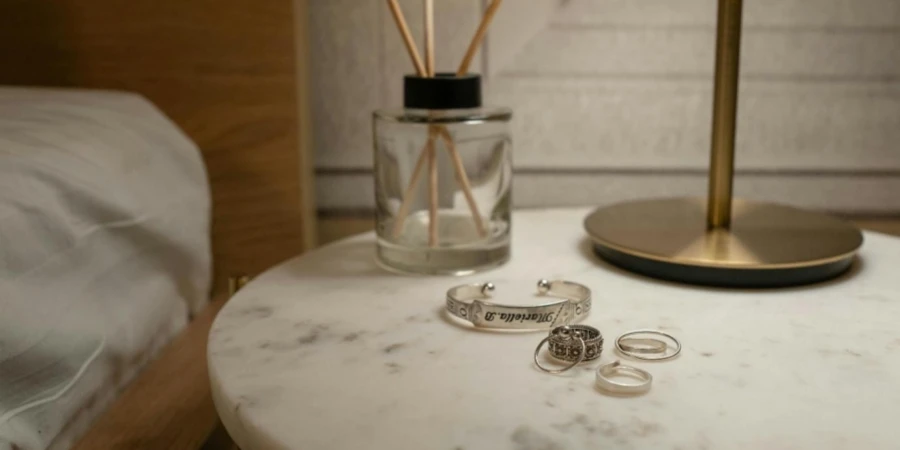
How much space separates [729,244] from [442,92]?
0.78 ft

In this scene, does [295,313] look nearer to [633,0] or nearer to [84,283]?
[84,283]

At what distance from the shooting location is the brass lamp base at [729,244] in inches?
23.6

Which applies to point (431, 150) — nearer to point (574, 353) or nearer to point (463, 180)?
point (463, 180)

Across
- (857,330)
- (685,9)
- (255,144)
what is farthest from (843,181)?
(255,144)

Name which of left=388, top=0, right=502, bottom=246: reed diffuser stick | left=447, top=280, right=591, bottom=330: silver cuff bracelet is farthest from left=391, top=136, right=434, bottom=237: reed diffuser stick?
left=447, top=280, right=591, bottom=330: silver cuff bracelet

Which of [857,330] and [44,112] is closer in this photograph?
[857,330]

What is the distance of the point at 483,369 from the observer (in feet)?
1.53

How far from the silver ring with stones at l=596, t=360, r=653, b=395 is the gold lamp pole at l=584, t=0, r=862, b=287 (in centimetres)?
16

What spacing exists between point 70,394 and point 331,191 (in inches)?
19.5

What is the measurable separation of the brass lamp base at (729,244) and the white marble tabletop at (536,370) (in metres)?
0.01

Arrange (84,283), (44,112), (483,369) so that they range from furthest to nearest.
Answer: (44,112), (84,283), (483,369)

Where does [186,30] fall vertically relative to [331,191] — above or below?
above

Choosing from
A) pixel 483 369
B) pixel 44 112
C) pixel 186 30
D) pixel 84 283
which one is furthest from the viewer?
pixel 186 30

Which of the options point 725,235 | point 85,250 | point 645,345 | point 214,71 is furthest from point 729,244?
point 214,71
